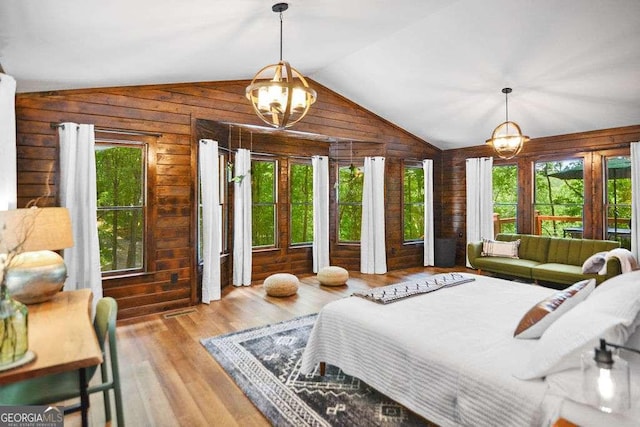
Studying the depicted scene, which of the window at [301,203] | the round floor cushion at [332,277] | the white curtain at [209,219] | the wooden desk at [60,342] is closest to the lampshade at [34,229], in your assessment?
the wooden desk at [60,342]

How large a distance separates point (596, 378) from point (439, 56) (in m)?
3.89

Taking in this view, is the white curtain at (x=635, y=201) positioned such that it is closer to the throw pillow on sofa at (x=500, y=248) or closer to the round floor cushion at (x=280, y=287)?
the throw pillow on sofa at (x=500, y=248)

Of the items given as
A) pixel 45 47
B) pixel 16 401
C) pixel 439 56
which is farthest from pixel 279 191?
pixel 16 401

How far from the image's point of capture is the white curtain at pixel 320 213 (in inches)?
246

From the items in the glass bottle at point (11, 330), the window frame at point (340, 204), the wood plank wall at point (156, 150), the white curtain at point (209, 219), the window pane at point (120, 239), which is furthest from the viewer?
the window frame at point (340, 204)

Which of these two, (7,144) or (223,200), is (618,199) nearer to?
(223,200)

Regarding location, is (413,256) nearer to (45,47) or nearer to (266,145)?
(266,145)

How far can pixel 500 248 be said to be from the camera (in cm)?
582

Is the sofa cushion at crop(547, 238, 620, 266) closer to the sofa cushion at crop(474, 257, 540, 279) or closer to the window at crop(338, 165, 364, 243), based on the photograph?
the sofa cushion at crop(474, 257, 540, 279)

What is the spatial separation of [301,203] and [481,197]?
134 inches

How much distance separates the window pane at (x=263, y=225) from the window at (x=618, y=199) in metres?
5.26

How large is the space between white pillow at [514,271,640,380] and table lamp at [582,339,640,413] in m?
0.17

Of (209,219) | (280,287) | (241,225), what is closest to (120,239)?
(209,219)

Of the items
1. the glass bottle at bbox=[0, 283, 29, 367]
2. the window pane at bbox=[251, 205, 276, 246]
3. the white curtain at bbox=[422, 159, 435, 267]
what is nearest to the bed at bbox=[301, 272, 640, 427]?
the glass bottle at bbox=[0, 283, 29, 367]
